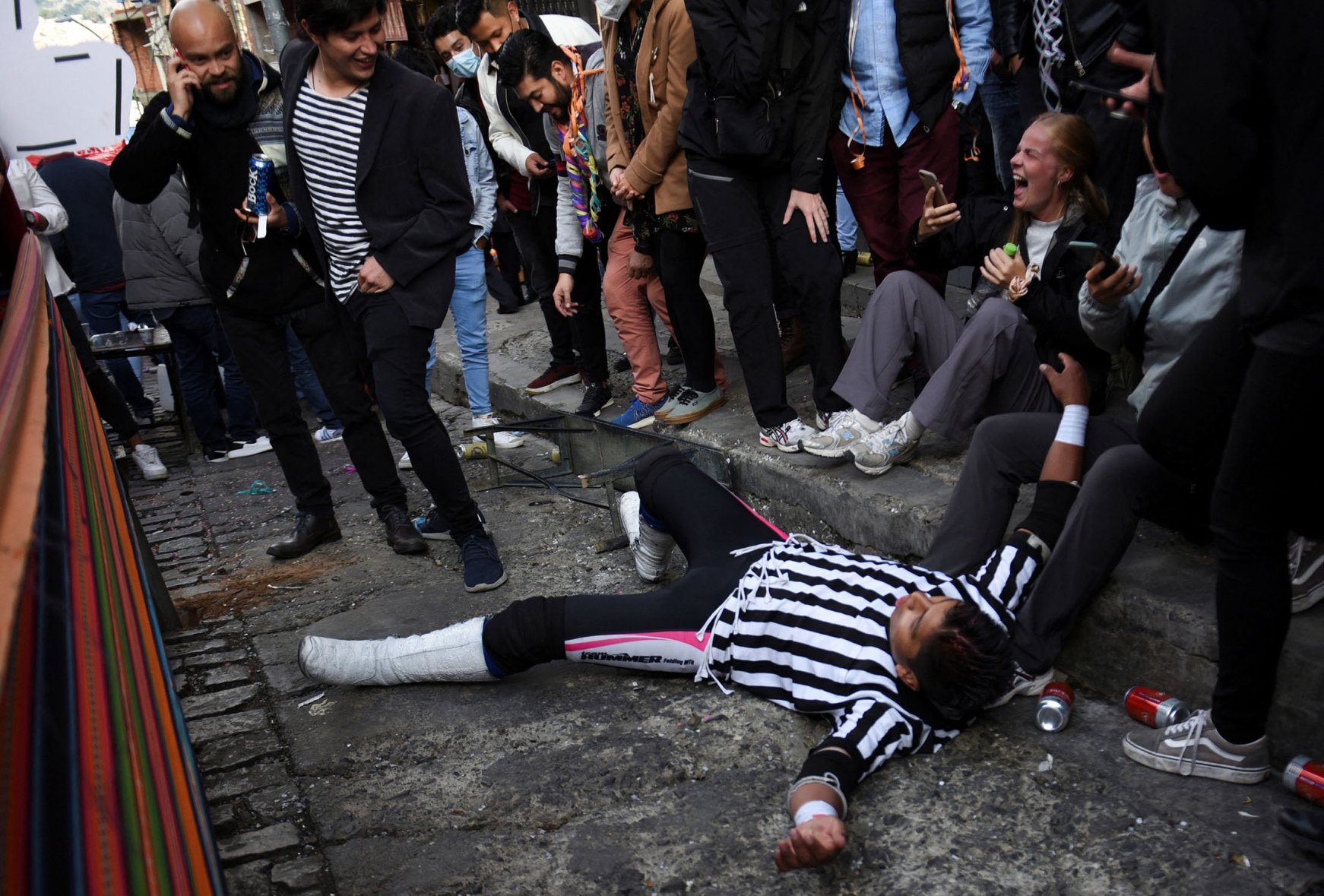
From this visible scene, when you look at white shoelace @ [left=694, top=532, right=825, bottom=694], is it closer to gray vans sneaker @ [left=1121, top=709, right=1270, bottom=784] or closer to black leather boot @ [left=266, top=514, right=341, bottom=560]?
gray vans sneaker @ [left=1121, top=709, right=1270, bottom=784]

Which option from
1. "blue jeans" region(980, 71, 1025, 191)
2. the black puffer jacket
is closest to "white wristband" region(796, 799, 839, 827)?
"blue jeans" region(980, 71, 1025, 191)

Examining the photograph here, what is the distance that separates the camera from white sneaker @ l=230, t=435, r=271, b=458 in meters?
6.46

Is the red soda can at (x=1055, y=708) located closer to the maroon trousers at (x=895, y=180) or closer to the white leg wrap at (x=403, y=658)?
the white leg wrap at (x=403, y=658)

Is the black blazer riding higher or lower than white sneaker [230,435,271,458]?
higher

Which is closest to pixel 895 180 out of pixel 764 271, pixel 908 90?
pixel 908 90

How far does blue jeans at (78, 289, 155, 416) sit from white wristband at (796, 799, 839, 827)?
19.9 feet

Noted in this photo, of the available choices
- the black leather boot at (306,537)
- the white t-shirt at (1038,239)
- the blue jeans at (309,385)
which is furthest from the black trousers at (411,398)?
the blue jeans at (309,385)

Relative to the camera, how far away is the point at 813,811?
2330 mm

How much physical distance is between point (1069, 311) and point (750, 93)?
1.44m

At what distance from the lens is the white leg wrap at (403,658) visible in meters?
3.20

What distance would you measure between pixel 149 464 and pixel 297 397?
84.1 inches

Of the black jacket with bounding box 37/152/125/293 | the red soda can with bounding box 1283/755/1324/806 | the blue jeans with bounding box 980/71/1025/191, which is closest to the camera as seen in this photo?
the red soda can with bounding box 1283/755/1324/806

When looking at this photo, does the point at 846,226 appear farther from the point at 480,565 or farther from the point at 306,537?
the point at 306,537

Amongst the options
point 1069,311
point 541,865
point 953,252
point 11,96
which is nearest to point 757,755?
point 541,865
